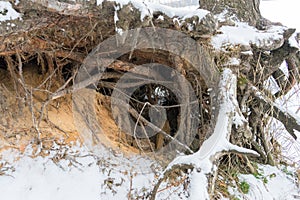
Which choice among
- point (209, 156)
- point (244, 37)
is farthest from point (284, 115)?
point (209, 156)

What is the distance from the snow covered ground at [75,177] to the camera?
1928 millimetres

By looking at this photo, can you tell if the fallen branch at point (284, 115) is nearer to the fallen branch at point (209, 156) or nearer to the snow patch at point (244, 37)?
the snow patch at point (244, 37)

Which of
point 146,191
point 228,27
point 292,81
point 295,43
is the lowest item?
point 146,191

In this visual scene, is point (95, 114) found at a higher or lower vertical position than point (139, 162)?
higher

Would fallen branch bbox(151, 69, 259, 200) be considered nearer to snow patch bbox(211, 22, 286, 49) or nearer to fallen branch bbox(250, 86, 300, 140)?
snow patch bbox(211, 22, 286, 49)

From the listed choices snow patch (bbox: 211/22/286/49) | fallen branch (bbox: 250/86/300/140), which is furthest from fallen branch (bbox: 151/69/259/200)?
fallen branch (bbox: 250/86/300/140)

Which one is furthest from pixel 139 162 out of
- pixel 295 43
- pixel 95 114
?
pixel 295 43

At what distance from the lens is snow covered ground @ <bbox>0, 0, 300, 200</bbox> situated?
1.93 metres

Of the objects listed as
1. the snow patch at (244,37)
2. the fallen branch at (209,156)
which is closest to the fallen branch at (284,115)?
the snow patch at (244,37)

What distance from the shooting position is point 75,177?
2.12 meters

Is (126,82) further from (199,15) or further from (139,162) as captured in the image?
(199,15)

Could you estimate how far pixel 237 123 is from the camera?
2127mm

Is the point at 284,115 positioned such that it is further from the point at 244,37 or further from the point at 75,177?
the point at 75,177

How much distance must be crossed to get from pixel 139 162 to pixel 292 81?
177 cm
